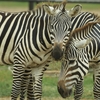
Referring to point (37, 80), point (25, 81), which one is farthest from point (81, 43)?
point (25, 81)

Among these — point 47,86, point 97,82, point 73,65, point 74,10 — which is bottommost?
point 97,82

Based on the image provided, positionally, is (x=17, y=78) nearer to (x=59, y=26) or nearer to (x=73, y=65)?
(x=59, y=26)

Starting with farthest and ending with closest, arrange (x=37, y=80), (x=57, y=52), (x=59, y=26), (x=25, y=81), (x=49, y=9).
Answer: (x=25, y=81) → (x=37, y=80) → (x=49, y=9) → (x=59, y=26) → (x=57, y=52)

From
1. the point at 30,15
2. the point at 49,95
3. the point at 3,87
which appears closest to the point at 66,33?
the point at 30,15

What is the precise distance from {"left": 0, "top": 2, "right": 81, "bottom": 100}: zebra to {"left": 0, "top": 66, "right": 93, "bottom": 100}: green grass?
1.60 m

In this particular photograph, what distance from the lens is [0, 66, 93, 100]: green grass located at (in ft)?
40.8

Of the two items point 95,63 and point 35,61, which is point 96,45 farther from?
point 35,61

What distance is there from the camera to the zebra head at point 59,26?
368 inches

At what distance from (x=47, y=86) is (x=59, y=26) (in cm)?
406

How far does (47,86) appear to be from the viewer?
44.3 ft

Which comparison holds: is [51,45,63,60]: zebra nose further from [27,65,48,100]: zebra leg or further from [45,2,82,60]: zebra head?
[27,65,48,100]: zebra leg

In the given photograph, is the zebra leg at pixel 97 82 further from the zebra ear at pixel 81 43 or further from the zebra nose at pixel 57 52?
the zebra ear at pixel 81 43

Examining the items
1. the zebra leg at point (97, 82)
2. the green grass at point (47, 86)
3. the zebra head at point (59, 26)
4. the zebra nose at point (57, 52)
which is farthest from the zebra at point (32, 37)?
the green grass at point (47, 86)

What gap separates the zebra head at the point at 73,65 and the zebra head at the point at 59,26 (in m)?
0.47
